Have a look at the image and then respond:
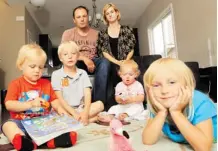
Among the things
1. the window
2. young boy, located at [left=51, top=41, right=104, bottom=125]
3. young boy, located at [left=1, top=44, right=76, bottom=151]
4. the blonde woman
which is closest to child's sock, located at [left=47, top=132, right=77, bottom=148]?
young boy, located at [left=1, top=44, right=76, bottom=151]

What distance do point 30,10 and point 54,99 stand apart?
3706 mm

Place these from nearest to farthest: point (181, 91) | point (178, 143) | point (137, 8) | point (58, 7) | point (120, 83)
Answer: point (181, 91) → point (178, 143) → point (120, 83) → point (58, 7) → point (137, 8)

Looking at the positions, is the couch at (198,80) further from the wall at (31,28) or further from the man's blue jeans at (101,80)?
the wall at (31,28)

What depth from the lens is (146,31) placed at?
16.8 ft

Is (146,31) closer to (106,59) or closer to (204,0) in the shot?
(204,0)

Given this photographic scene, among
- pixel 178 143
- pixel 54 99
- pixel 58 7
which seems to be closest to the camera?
pixel 178 143

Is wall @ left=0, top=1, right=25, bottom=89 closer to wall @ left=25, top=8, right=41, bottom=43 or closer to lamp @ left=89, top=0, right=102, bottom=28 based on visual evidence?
wall @ left=25, top=8, right=41, bottom=43

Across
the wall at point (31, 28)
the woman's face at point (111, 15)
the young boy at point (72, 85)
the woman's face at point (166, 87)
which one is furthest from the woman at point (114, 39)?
the wall at point (31, 28)

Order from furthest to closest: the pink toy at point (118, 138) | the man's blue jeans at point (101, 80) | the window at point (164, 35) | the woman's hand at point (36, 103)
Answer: the window at point (164, 35)
the man's blue jeans at point (101, 80)
the woman's hand at point (36, 103)
the pink toy at point (118, 138)

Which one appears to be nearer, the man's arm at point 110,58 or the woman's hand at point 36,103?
the woman's hand at point 36,103

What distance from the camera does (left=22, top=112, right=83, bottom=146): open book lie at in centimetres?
98

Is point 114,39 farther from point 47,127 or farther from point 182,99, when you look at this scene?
point 182,99

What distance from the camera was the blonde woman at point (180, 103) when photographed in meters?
0.80

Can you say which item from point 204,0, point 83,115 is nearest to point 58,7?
point 204,0
